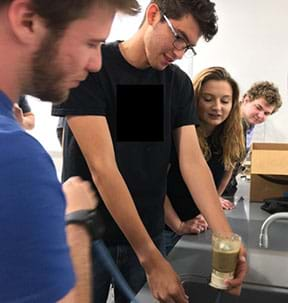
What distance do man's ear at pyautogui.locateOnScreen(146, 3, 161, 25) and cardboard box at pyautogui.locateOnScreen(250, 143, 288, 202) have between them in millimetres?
992

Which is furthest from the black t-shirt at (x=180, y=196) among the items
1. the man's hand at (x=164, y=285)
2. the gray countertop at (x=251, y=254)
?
the man's hand at (x=164, y=285)

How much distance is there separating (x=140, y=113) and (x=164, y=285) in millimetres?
516

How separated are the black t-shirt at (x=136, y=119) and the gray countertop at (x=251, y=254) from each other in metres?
0.15

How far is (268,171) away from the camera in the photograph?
1.92 meters

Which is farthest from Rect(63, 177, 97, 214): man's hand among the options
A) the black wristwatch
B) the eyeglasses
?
the eyeglasses

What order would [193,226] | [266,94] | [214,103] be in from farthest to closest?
[266,94]
[214,103]
[193,226]

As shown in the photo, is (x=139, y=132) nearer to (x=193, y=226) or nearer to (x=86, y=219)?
(x=193, y=226)

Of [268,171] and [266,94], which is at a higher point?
[266,94]

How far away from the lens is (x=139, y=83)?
1.26 metres

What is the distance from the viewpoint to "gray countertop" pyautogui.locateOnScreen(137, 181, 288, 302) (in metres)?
1.15

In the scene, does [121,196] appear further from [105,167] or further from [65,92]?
[65,92]

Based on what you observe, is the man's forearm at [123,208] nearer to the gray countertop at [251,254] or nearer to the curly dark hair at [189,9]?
the gray countertop at [251,254]

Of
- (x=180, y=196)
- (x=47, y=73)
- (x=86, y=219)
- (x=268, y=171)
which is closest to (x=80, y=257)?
(x=86, y=219)

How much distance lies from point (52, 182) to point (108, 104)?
2.57ft
